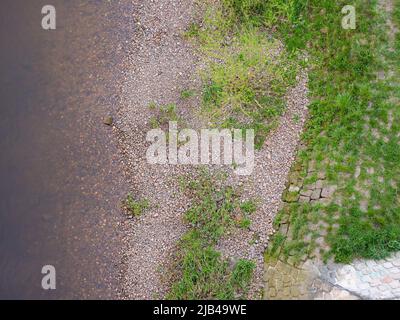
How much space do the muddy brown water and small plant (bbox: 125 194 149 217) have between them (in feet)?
0.81

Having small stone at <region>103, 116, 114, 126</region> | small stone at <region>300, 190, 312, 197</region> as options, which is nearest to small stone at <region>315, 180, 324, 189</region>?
small stone at <region>300, 190, 312, 197</region>

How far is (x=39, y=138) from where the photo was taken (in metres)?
10.2

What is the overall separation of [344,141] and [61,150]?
19.5 feet

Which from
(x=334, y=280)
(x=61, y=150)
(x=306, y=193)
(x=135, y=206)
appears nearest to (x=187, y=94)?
(x=135, y=206)

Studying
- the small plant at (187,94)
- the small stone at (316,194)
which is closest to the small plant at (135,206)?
the small plant at (187,94)

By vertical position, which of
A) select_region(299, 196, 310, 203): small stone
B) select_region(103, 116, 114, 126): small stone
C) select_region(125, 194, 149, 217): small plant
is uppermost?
select_region(103, 116, 114, 126): small stone

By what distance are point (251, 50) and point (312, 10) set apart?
162 cm

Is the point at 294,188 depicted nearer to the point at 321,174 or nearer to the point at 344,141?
the point at 321,174

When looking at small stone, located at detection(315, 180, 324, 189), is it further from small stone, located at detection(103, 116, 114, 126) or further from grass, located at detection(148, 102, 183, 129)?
small stone, located at detection(103, 116, 114, 126)

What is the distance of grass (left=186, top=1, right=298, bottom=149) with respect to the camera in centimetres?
1012

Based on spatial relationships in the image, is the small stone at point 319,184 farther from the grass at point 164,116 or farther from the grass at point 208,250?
the grass at point 164,116
